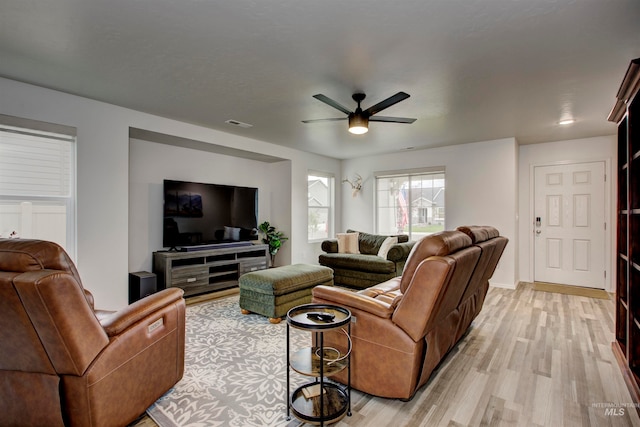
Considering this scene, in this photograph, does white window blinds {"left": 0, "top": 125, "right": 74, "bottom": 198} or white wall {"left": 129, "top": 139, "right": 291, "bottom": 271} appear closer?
white window blinds {"left": 0, "top": 125, "right": 74, "bottom": 198}

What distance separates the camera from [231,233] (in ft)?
17.1

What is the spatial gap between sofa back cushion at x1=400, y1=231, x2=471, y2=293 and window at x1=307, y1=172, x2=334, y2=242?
4.48 m

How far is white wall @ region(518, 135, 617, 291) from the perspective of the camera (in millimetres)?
4840

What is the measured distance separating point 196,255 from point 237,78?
2.56 meters

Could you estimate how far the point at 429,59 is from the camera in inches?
99.0

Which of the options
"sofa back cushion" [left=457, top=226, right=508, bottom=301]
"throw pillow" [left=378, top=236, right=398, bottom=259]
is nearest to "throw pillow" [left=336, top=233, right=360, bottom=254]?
"throw pillow" [left=378, top=236, right=398, bottom=259]

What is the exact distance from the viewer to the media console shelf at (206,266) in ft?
13.8

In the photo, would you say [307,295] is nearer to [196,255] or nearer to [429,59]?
[196,255]

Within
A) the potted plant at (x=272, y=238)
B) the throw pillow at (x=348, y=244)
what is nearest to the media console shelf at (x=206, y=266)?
the potted plant at (x=272, y=238)

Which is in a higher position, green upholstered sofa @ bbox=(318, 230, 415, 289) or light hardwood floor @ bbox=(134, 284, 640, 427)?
green upholstered sofa @ bbox=(318, 230, 415, 289)

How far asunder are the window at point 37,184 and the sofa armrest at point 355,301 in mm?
2843

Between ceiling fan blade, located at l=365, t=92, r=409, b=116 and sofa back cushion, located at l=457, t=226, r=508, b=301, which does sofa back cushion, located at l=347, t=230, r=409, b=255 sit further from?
ceiling fan blade, located at l=365, t=92, r=409, b=116

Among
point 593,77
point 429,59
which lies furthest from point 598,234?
point 429,59

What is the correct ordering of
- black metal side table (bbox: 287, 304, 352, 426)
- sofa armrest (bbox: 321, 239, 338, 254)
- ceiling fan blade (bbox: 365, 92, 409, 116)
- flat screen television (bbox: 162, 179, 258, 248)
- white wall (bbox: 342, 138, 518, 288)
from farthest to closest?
sofa armrest (bbox: 321, 239, 338, 254) → white wall (bbox: 342, 138, 518, 288) → flat screen television (bbox: 162, 179, 258, 248) → ceiling fan blade (bbox: 365, 92, 409, 116) → black metal side table (bbox: 287, 304, 352, 426)
